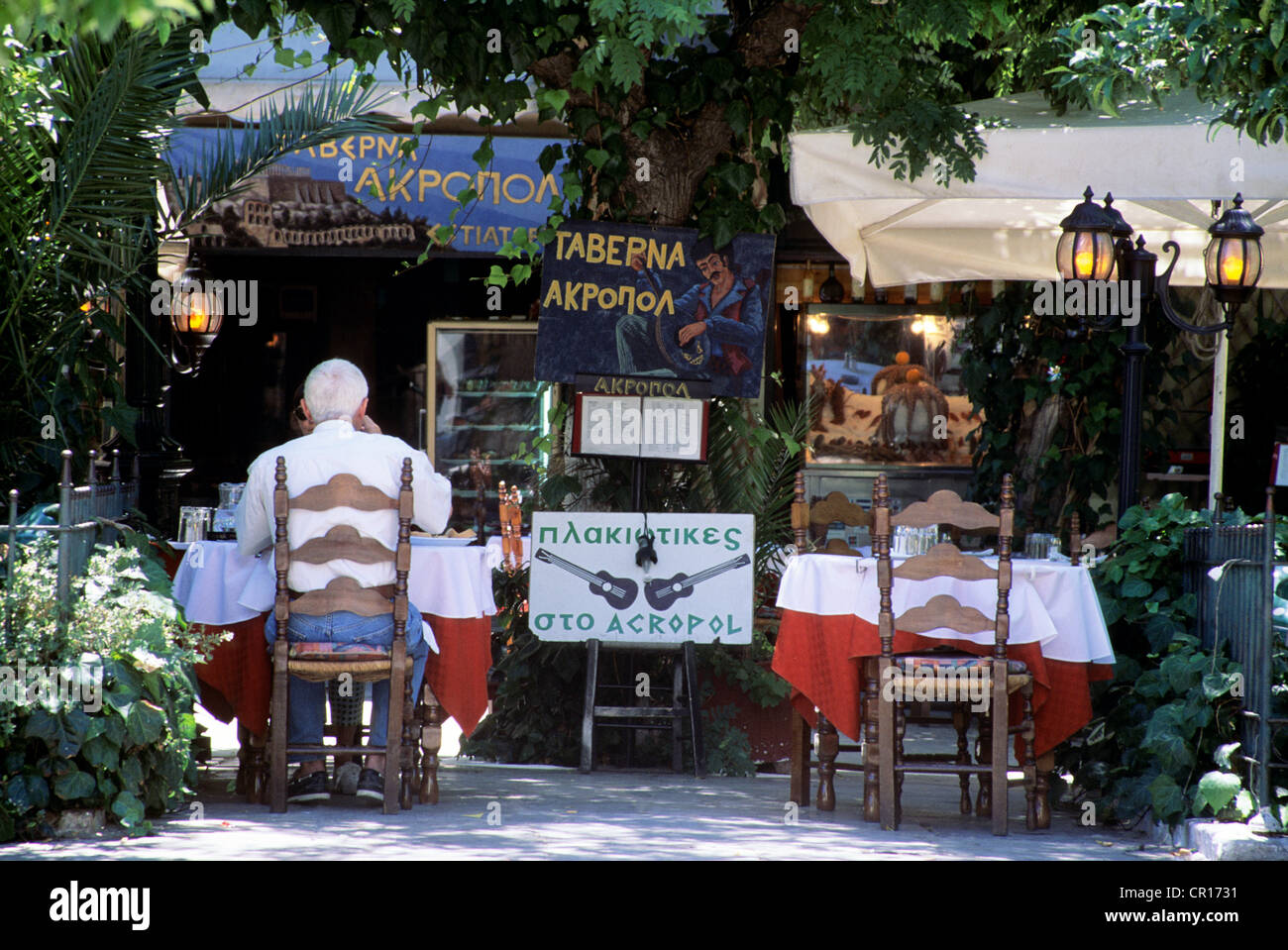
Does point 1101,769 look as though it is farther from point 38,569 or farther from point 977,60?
point 977,60

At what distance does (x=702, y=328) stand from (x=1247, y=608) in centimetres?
284

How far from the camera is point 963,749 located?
6.55 m

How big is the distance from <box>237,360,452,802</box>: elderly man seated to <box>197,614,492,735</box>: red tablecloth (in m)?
0.23

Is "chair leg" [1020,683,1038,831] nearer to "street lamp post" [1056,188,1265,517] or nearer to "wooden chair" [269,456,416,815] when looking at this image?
"street lamp post" [1056,188,1265,517]

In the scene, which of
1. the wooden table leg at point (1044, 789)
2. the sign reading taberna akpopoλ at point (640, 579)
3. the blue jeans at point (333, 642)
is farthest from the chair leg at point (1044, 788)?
the blue jeans at point (333, 642)

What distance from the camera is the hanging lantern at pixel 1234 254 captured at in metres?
7.51

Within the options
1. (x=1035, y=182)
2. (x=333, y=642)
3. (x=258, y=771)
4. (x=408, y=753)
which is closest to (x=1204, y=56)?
(x=1035, y=182)

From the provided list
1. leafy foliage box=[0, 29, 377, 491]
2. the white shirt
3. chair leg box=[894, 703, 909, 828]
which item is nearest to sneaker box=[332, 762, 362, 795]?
the white shirt

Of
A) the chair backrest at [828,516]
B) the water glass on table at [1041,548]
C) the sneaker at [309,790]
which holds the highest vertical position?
the chair backrest at [828,516]

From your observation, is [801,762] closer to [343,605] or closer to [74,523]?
[343,605]

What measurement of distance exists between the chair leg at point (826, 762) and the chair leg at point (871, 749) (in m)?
0.24

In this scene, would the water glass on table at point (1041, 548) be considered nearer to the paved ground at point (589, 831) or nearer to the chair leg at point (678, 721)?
the paved ground at point (589, 831)

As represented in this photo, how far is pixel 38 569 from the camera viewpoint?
5578mm

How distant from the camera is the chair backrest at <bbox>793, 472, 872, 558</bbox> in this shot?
6664 mm
